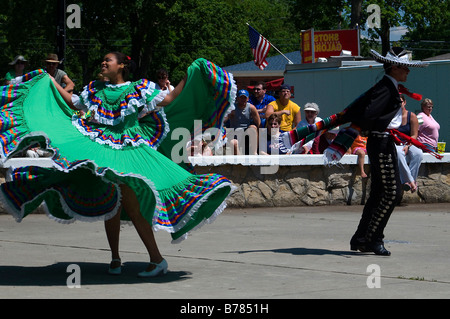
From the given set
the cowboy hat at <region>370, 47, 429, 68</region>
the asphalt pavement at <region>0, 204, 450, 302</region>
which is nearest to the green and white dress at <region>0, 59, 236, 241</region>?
the asphalt pavement at <region>0, 204, 450, 302</region>

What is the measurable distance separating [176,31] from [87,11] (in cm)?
509

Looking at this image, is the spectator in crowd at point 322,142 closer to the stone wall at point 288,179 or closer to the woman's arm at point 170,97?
the stone wall at point 288,179

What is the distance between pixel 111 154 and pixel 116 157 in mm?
54

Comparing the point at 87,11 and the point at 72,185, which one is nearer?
the point at 72,185

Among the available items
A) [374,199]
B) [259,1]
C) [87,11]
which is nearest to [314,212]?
[374,199]

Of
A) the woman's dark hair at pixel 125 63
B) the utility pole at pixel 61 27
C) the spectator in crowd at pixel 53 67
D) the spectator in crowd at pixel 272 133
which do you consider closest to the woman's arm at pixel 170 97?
the woman's dark hair at pixel 125 63

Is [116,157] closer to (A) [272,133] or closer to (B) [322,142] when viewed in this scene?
(A) [272,133]

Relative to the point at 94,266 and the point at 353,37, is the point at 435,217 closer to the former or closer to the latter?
the point at 94,266

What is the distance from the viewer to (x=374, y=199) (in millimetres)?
8703

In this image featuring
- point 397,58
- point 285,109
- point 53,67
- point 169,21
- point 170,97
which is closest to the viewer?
point 170,97

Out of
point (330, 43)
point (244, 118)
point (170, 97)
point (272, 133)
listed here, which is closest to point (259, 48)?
point (330, 43)

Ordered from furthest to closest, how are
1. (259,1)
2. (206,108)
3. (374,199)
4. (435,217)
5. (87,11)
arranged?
(259,1)
(87,11)
(435,217)
(374,199)
(206,108)

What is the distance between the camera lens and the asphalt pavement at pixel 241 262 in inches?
252

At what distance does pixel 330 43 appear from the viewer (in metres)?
31.3
